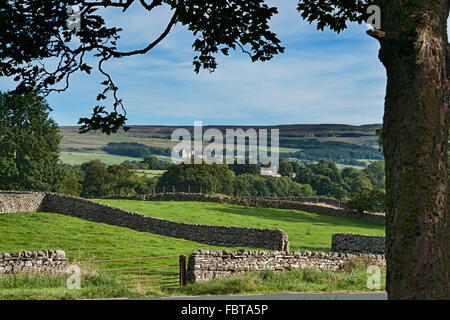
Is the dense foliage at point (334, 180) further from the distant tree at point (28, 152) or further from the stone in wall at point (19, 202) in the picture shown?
the stone in wall at point (19, 202)

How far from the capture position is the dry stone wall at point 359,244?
32500 mm

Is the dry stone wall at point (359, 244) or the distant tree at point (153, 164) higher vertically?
the distant tree at point (153, 164)

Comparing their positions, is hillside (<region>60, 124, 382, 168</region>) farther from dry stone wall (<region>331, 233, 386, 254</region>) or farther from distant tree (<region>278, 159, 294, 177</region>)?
dry stone wall (<region>331, 233, 386, 254</region>)

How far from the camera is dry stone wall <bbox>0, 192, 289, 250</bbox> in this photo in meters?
32.6

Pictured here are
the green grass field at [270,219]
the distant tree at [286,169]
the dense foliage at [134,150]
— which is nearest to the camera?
the green grass field at [270,219]

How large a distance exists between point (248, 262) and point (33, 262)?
829 cm

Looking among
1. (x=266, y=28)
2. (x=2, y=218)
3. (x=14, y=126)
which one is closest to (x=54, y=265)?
(x=266, y=28)

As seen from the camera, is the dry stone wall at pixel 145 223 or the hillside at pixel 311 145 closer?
the dry stone wall at pixel 145 223

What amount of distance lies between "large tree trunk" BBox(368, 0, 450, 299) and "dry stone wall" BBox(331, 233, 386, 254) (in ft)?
87.3

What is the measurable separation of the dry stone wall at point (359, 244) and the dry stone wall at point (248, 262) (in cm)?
1098

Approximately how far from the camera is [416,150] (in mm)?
6914

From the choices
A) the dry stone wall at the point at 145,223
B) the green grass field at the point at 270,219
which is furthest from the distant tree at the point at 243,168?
the dry stone wall at the point at 145,223
